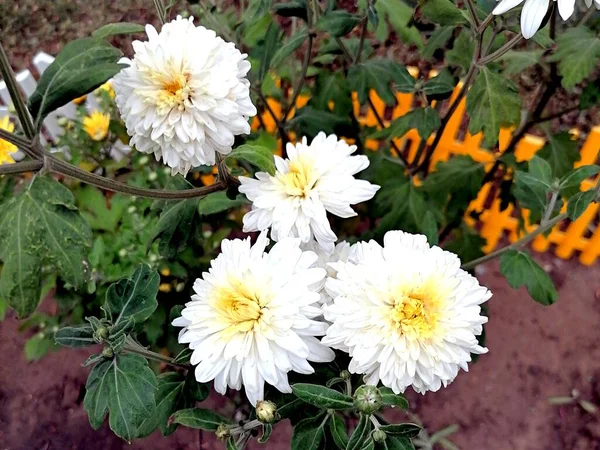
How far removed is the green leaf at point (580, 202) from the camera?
1144 millimetres

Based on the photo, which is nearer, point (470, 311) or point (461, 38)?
point (470, 311)

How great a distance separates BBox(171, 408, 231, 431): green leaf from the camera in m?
0.99

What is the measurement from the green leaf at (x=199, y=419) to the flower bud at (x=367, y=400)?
0.32 metres

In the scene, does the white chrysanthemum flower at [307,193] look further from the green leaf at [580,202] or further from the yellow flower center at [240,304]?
the green leaf at [580,202]

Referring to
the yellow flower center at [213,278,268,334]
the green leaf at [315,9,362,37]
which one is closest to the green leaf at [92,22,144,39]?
the green leaf at [315,9,362,37]

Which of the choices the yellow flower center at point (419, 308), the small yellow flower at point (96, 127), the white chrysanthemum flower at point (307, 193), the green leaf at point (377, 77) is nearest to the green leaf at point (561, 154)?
the green leaf at point (377, 77)

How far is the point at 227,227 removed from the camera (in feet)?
6.59

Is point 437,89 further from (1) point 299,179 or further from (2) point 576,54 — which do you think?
(1) point 299,179

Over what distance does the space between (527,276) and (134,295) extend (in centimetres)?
91

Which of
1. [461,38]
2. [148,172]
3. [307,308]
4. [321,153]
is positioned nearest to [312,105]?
[461,38]

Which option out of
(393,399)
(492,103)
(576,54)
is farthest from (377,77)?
(393,399)

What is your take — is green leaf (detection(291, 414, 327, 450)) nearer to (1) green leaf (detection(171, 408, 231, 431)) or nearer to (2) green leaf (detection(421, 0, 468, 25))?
(1) green leaf (detection(171, 408, 231, 431))

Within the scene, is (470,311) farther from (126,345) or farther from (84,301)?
(84,301)

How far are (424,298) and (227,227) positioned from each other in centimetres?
122
